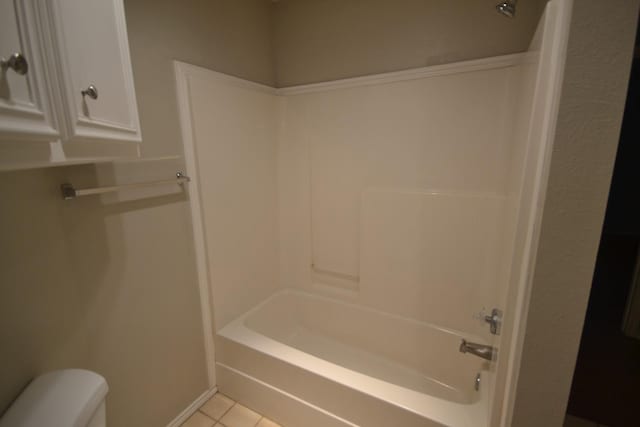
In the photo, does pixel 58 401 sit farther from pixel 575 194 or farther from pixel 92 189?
pixel 575 194

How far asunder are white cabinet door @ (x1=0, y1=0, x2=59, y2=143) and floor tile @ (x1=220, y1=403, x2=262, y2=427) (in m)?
1.75

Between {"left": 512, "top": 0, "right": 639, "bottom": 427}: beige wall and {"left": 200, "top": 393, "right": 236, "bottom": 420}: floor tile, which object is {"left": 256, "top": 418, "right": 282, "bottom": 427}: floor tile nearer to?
{"left": 200, "top": 393, "right": 236, "bottom": 420}: floor tile

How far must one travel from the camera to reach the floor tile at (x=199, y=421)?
1617 millimetres

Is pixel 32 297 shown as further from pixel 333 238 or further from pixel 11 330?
pixel 333 238

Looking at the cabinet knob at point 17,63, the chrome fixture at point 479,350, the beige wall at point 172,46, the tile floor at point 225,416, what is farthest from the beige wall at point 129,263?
the chrome fixture at point 479,350

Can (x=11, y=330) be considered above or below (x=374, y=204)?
below

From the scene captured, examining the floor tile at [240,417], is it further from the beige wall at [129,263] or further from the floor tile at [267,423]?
the beige wall at [129,263]

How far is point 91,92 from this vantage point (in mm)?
714

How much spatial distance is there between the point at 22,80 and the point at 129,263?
1014mm

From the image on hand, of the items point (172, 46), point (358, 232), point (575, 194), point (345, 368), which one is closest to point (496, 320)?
point (575, 194)

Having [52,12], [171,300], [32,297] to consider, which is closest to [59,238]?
[32,297]

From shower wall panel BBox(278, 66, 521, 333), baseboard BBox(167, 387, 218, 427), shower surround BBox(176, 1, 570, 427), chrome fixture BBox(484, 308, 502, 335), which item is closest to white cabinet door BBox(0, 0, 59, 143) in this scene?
shower surround BBox(176, 1, 570, 427)

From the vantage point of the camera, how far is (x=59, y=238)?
1.07 m

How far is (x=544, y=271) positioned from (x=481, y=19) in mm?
1502
